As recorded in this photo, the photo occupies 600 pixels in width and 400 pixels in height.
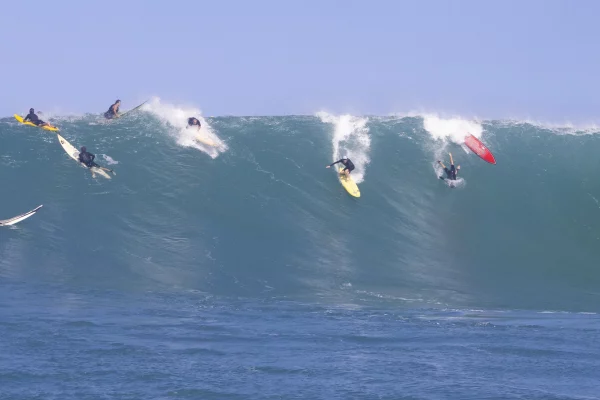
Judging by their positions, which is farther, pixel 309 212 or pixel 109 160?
pixel 109 160

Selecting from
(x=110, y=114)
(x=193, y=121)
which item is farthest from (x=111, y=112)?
(x=193, y=121)

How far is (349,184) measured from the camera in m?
27.9

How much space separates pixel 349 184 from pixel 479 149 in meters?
5.82

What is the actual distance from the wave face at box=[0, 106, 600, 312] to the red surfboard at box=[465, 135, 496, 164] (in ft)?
0.98

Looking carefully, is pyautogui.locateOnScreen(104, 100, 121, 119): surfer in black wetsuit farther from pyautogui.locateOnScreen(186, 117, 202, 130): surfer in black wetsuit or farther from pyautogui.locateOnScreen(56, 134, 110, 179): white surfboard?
pyautogui.locateOnScreen(186, 117, 202, 130): surfer in black wetsuit

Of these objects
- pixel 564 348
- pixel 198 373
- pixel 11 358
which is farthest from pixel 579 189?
pixel 11 358

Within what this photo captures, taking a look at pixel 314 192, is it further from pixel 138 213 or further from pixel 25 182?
pixel 25 182

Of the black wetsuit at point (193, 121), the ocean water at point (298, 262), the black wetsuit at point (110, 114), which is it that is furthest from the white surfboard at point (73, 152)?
the black wetsuit at point (193, 121)

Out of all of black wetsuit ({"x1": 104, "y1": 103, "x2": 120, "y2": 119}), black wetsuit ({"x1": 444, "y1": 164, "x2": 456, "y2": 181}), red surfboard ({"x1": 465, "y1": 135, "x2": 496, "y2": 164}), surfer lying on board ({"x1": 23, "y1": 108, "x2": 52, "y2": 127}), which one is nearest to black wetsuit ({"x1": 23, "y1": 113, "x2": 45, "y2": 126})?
surfer lying on board ({"x1": 23, "y1": 108, "x2": 52, "y2": 127})

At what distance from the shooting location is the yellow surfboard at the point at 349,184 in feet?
90.4

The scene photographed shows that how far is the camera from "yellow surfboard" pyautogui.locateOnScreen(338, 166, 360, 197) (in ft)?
90.4

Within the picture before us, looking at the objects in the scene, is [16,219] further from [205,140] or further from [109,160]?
[205,140]

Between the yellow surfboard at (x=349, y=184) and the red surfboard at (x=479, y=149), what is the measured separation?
212 inches

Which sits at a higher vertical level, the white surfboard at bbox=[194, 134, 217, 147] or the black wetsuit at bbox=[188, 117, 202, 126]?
the black wetsuit at bbox=[188, 117, 202, 126]
